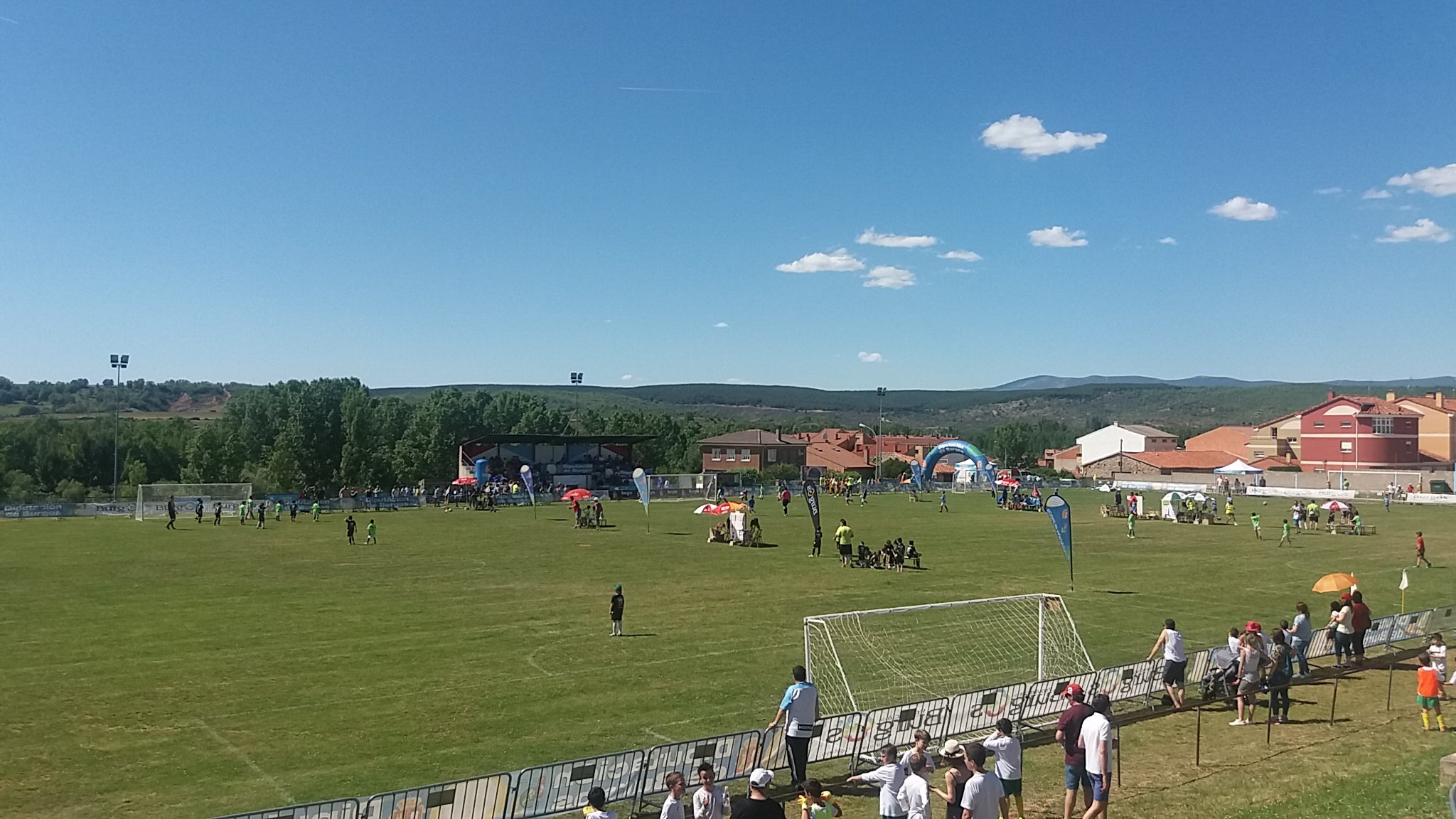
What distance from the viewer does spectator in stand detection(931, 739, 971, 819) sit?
366 inches

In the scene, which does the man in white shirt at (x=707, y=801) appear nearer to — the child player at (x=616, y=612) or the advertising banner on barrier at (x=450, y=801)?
the advertising banner on barrier at (x=450, y=801)

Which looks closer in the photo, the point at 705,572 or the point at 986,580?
the point at 986,580

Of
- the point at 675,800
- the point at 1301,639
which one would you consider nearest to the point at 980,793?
the point at 675,800

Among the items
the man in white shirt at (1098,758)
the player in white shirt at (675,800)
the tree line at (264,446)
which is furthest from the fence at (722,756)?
the tree line at (264,446)

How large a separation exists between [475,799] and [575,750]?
3.54 metres

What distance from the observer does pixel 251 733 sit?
14.3 metres

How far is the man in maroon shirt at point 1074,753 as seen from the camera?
10.6 m

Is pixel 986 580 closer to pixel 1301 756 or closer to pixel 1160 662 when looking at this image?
pixel 1160 662

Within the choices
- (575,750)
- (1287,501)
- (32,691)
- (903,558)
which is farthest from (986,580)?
(1287,501)

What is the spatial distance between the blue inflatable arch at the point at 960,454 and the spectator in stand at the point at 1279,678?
5182 centimetres

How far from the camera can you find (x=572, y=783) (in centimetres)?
1085

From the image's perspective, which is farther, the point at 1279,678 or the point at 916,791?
the point at 1279,678

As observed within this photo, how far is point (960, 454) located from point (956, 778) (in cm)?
6951

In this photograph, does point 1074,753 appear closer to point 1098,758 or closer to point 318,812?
point 1098,758
